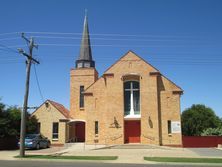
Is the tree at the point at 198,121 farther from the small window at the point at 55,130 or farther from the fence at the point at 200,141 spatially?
the small window at the point at 55,130

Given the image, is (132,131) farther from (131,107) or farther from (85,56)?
(85,56)

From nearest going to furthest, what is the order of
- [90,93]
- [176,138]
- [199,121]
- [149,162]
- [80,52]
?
[149,162]
[176,138]
[90,93]
[80,52]
[199,121]

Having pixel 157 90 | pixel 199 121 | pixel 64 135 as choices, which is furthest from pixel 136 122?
pixel 199 121

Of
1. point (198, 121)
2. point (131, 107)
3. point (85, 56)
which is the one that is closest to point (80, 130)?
point (85, 56)

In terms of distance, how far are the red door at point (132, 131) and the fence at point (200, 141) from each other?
249 inches

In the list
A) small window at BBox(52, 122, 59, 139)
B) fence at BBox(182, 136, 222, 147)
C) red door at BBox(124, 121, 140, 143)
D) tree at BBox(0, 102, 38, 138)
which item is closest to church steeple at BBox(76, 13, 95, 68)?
small window at BBox(52, 122, 59, 139)

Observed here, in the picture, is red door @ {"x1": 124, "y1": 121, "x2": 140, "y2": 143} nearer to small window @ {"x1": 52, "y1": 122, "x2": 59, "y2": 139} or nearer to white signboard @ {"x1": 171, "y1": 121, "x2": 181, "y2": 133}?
white signboard @ {"x1": 171, "y1": 121, "x2": 181, "y2": 133}

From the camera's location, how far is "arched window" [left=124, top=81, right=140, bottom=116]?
3616 cm

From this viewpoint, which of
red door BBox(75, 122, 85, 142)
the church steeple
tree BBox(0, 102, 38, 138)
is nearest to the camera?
tree BBox(0, 102, 38, 138)

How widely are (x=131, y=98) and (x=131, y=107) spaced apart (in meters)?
1.05

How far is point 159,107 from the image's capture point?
118 feet

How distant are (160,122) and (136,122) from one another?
110 inches

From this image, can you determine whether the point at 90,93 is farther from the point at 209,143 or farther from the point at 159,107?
the point at 209,143

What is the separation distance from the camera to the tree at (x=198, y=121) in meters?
73.7
